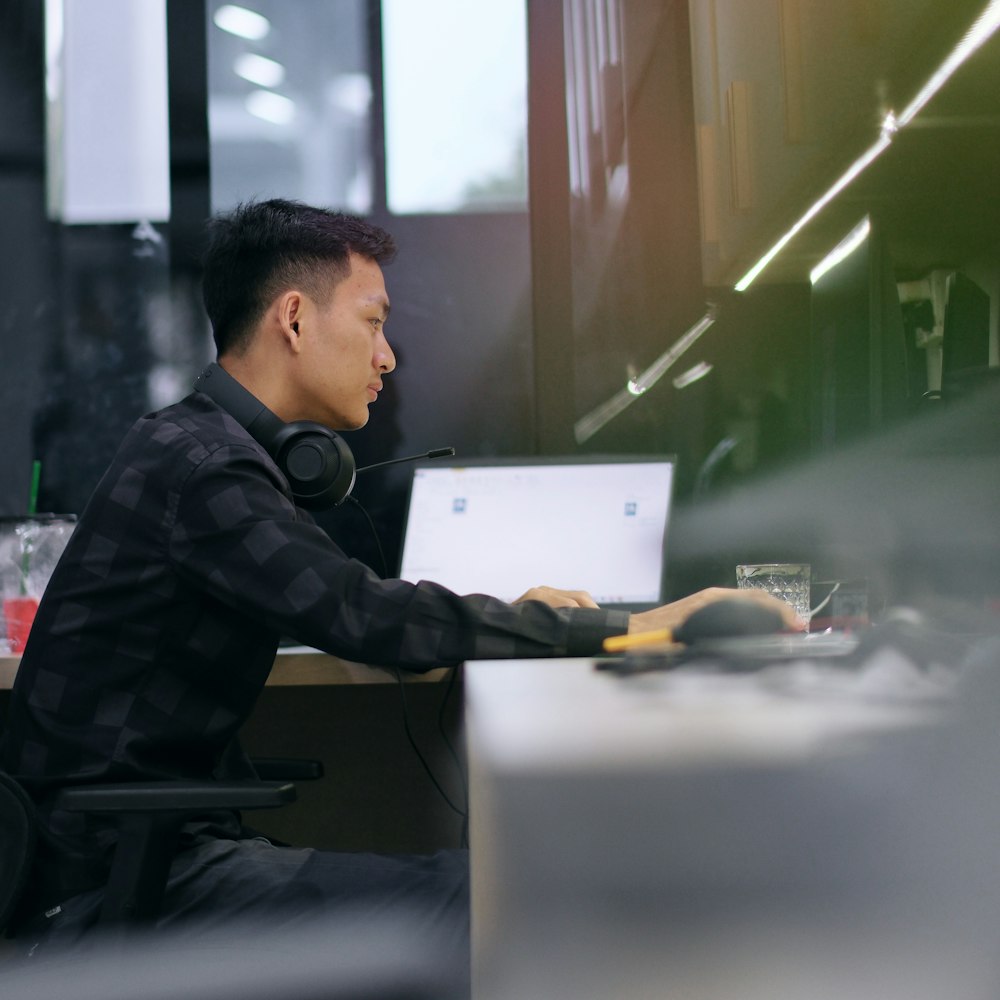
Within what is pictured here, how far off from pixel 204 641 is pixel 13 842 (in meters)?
0.24

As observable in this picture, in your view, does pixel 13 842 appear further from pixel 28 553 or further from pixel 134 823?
pixel 28 553

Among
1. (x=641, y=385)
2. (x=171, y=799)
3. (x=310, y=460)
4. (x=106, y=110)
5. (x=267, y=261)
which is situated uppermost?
(x=106, y=110)

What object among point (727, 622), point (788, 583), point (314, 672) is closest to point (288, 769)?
point (314, 672)

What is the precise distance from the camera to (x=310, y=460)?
129 cm

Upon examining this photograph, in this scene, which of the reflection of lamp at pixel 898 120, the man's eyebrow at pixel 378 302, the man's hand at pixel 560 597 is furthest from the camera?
the man's eyebrow at pixel 378 302

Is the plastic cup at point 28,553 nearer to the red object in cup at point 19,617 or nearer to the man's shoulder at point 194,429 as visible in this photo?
the red object in cup at point 19,617

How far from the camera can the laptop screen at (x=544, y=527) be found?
1688 mm

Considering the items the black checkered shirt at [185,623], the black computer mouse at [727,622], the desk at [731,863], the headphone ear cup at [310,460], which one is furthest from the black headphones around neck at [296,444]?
the desk at [731,863]

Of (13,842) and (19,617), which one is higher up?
(19,617)

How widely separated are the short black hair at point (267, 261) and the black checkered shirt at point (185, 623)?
0.25 meters

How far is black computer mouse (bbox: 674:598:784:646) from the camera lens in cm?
57

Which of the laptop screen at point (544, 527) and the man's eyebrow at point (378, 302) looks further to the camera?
the laptop screen at point (544, 527)

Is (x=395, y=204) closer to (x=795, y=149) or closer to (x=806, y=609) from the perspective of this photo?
(x=795, y=149)

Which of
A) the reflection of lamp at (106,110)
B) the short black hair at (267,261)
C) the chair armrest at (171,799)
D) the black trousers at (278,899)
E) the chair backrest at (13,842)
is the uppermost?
the reflection of lamp at (106,110)
